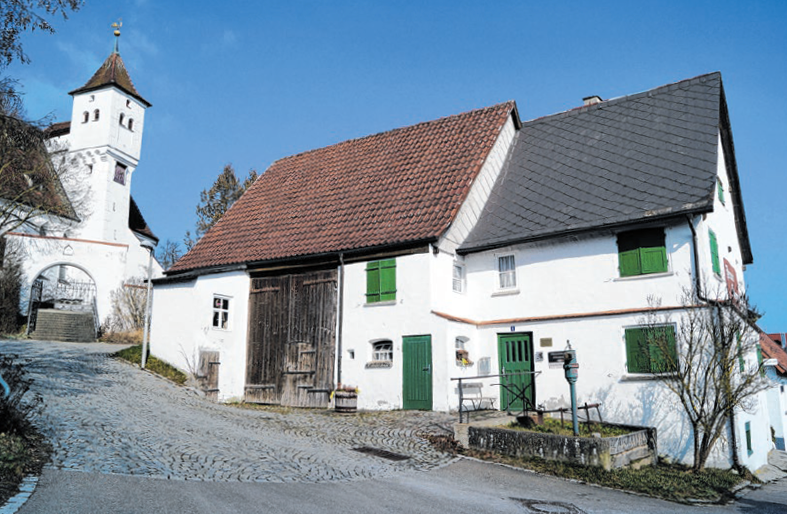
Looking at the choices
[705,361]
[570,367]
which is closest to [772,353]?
[705,361]

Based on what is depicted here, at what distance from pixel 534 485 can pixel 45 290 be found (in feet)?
103

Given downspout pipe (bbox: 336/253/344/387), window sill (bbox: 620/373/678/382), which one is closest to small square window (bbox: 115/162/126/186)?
downspout pipe (bbox: 336/253/344/387)

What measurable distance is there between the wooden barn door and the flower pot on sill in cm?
128

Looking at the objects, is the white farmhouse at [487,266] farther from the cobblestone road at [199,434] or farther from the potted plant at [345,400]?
the cobblestone road at [199,434]

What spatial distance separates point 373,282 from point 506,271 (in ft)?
13.3

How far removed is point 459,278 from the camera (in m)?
19.5

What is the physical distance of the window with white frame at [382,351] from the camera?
18.6 meters

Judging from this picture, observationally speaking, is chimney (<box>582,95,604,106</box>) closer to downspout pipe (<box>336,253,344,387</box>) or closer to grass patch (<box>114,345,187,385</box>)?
downspout pipe (<box>336,253,344,387</box>)

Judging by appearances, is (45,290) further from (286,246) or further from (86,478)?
(86,478)

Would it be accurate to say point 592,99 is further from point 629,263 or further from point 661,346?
point 661,346

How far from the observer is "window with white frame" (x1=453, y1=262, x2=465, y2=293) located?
63.6ft

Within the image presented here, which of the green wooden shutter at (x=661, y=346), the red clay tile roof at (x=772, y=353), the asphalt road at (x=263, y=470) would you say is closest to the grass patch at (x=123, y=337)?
the asphalt road at (x=263, y=470)

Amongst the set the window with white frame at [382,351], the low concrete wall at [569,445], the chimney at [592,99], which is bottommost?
the low concrete wall at [569,445]

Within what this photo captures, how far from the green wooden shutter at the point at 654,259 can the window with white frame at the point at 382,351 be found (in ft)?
24.2
